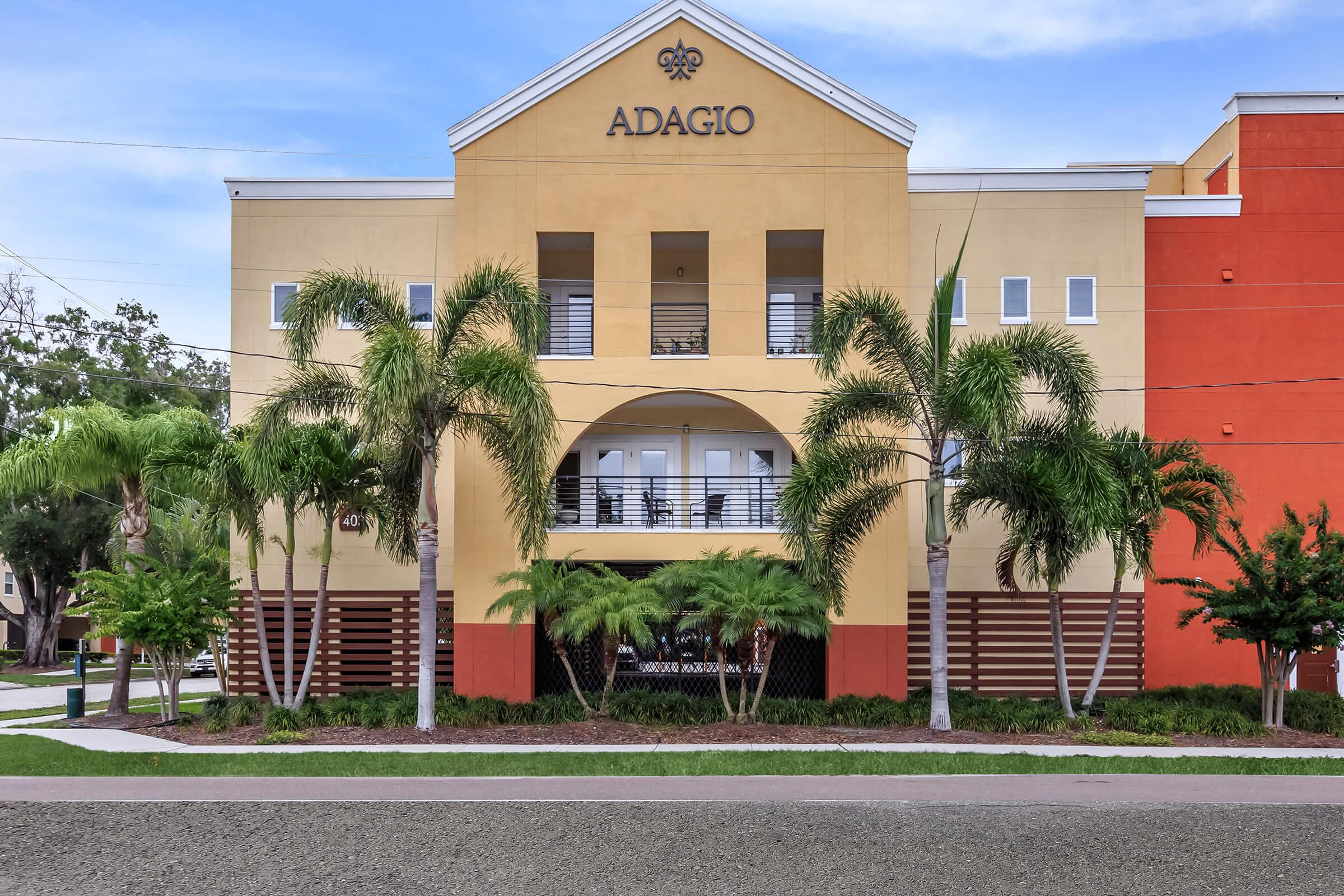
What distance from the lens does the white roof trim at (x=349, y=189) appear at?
2220 cm

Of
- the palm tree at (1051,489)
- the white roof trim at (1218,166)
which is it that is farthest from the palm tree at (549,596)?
the white roof trim at (1218,166)

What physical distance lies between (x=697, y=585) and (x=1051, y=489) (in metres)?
5.95

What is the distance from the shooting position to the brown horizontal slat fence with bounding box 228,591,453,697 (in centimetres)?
2173

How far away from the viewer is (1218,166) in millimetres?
23328

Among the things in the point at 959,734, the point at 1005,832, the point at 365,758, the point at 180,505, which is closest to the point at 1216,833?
the point at 1005,832

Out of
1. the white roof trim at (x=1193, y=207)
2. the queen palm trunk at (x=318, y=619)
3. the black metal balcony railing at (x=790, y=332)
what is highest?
the white roof trim at (x=1193, y=207)

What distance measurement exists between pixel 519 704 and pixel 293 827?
27.1 feet

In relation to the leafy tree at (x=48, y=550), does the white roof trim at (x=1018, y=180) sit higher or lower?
higher

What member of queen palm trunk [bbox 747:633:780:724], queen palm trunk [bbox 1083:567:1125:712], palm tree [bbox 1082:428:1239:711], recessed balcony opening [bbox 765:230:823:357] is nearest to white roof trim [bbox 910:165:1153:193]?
recessed balcony opening [bbox 765:230:823:357]

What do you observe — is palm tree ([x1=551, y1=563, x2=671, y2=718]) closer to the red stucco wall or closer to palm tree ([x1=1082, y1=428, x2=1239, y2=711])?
palm tree ([x1=1082, y1=428, x2=1239, y2=711])

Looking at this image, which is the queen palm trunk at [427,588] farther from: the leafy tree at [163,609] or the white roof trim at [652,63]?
the white roof trim at [652,63]

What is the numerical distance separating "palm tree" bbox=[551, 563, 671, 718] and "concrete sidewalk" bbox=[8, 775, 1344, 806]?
3891 mm

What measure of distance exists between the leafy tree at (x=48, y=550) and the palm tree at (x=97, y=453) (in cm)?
2212

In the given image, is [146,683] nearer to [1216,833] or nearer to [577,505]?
[577,505]
